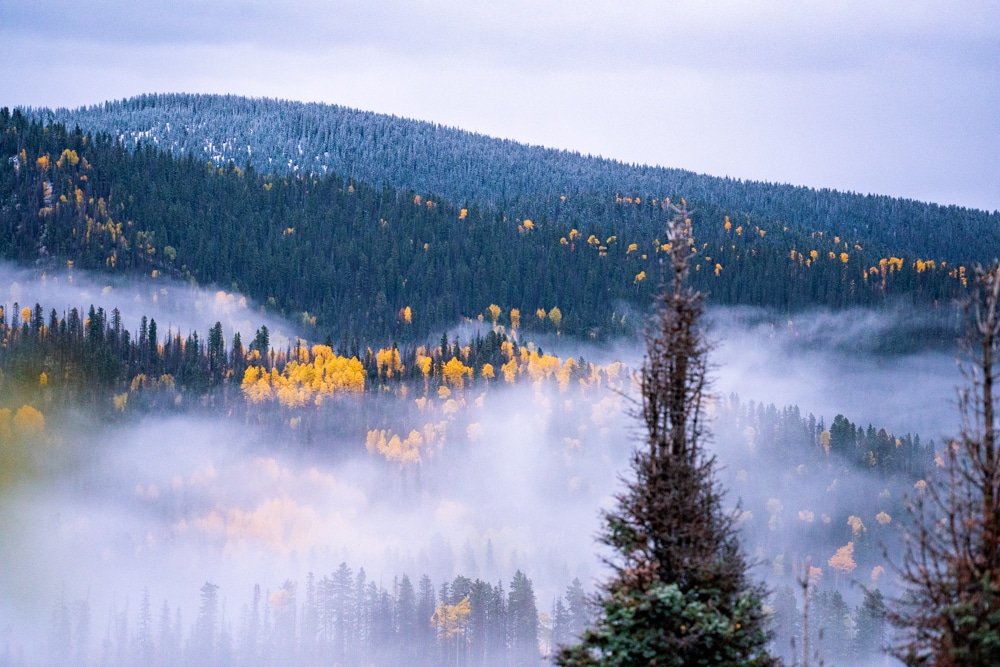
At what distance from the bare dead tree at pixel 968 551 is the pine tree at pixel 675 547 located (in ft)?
12.8

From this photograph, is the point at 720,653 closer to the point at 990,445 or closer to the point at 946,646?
the point at 946,646

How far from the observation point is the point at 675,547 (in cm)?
3266

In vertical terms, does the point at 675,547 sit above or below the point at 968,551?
below

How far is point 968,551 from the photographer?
99.7ft

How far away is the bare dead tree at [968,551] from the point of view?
29.1 meters

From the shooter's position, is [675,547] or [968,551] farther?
[675,547]

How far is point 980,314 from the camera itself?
31312 millimetres

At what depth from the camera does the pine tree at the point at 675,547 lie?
31453mm

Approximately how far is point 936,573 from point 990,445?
3.19 meters

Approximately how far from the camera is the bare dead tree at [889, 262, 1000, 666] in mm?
29062

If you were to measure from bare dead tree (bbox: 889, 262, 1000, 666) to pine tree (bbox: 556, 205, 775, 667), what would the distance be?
12.8 feet

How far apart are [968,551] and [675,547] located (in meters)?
6.68

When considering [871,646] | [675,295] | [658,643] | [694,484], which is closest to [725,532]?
[694,484]

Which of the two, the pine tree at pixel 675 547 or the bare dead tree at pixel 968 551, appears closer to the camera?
the bare dead tree at pixel 968 551
